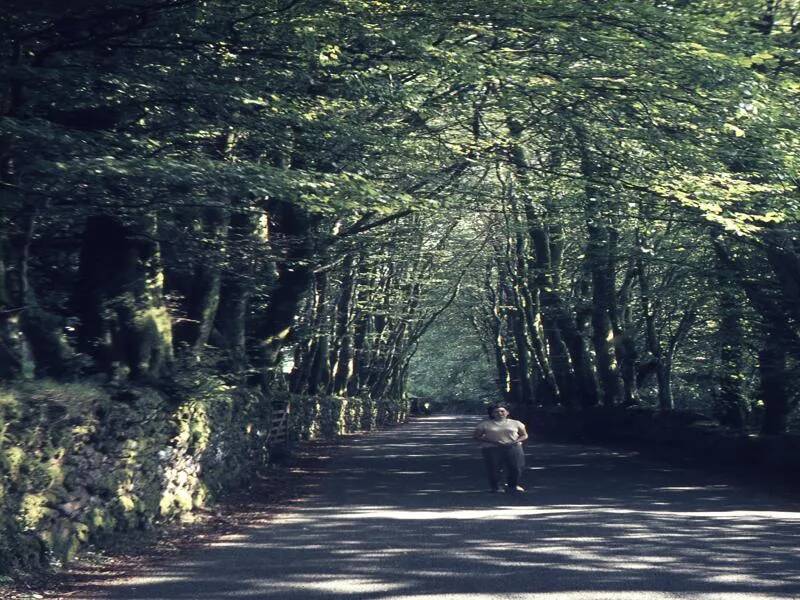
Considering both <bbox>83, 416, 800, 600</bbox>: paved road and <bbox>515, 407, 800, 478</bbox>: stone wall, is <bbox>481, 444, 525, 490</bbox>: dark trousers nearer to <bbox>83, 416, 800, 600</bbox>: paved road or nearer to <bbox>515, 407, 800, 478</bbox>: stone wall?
<bbox>83, 416, 800, 600</bbox>: paved road

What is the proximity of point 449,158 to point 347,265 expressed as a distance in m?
10.2

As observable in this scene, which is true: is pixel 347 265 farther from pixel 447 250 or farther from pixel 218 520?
pixel 218 520

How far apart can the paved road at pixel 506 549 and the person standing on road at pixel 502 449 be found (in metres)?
0.42

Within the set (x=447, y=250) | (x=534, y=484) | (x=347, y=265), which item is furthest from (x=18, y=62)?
(x=447, y=250)

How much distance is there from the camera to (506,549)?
10852mm

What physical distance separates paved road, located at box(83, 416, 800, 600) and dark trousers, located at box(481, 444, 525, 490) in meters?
0.41

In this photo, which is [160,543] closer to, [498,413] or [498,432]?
[498,432]

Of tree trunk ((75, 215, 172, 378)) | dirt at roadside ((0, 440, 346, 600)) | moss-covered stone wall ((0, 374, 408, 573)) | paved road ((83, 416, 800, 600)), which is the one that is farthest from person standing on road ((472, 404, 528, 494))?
tree trunk ((75, 215, 172, 378))

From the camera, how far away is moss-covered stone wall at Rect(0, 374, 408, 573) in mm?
9195

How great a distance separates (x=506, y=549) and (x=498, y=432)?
7.27m

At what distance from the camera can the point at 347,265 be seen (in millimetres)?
30438

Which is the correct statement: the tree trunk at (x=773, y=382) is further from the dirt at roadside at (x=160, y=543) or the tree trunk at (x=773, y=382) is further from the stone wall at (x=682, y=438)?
the dirt at roadside at (x=160, y=543)

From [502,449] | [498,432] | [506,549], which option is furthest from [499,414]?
[506,549]

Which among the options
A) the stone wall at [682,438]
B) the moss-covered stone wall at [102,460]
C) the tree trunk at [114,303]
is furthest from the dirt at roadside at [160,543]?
the stone wall at [682,438]
